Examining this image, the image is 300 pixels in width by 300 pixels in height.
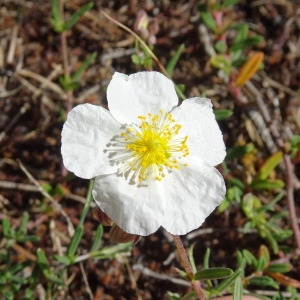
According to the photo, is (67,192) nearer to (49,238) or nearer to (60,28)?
(49,238)

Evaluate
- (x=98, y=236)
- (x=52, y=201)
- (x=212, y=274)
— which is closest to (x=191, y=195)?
(x=212, y=274)

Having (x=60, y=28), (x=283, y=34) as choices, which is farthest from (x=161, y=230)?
(x=283, y=34)

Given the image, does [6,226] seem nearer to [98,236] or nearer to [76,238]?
[76,238]

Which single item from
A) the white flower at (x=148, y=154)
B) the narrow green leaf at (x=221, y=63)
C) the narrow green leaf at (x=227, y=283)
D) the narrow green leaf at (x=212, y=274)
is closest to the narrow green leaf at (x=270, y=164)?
the narrow green leaf at (x=221, y=63)

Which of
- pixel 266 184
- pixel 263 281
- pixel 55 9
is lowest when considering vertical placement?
pixel 263 281

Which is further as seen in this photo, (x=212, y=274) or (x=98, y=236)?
(x=98, y=236)

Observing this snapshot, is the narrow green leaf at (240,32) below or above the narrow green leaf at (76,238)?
above

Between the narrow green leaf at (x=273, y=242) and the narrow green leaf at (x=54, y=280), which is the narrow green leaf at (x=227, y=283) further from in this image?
the narrow green leaf at (x=54, y=280)
